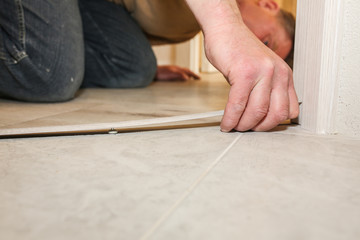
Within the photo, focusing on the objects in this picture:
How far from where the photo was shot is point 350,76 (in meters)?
0.59

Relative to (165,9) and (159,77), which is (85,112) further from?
(159,77)

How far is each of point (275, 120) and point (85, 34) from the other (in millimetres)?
1123

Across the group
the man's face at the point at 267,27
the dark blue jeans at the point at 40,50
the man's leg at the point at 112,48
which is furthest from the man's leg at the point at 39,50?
the man's face at the point at 267,27

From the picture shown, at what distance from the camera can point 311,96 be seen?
63 centimetres

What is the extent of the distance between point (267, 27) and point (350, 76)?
2.90ft

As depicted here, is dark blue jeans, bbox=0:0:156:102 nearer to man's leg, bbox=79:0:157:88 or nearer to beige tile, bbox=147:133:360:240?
man's leg, bbox=79:0:157:88

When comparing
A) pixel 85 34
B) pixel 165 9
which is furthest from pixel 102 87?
pixel 165 9

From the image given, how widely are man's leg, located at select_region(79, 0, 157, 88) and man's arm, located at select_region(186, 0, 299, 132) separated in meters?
0.93

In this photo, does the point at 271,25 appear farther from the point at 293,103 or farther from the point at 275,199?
the point at 275,199

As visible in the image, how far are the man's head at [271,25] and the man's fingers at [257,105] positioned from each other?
857 mm

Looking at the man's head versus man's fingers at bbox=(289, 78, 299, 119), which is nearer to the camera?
man's fingers at bbox=(289, 78, 299, 119)

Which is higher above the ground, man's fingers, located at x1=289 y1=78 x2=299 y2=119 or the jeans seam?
the jeans seam

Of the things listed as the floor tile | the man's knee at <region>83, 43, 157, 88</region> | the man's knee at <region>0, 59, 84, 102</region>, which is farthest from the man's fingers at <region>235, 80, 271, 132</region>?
the man's knee at <region>83, 43, 157, 88</region>

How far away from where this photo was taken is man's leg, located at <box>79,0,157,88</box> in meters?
1.45
